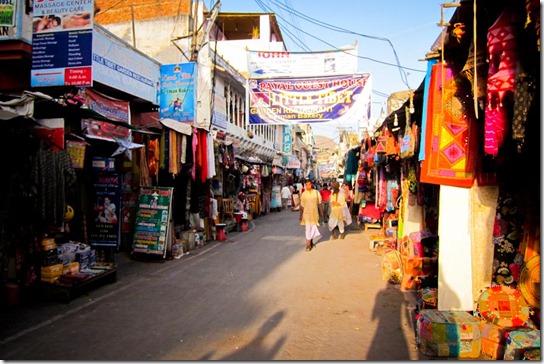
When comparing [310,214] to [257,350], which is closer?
[257,350]

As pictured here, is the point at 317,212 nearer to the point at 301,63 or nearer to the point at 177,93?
the point at 301,63

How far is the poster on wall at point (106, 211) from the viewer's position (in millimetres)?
8695

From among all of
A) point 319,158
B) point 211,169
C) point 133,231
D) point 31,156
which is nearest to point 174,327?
point 31,156

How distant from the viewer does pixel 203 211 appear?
1314cm

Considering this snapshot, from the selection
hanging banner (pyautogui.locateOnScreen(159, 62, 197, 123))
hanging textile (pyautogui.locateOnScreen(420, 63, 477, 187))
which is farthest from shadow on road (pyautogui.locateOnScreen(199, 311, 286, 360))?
hanging banner (pyautogui.locateOnScreen(159, 62, 197, 123))

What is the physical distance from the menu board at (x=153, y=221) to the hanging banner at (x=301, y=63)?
4.01 m

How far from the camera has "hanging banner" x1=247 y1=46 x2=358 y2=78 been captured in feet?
33.5

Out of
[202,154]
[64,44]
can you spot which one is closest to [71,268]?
[64,44]

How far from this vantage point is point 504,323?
438 centimetres

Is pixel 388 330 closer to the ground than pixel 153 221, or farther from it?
closer to the ground

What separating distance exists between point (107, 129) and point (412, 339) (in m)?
7.38

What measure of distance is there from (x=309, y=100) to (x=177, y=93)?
216 inches

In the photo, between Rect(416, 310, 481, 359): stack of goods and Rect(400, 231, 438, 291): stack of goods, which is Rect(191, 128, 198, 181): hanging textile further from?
Rect(416, 310, 481, 359): stack of goods

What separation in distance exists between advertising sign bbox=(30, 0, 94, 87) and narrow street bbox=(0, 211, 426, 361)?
156 inches
